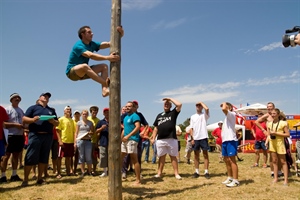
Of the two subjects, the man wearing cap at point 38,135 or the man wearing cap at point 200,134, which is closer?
the man wearing cap at point 38,135

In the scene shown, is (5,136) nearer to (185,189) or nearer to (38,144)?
(38,144)

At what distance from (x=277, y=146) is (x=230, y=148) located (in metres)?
1.21

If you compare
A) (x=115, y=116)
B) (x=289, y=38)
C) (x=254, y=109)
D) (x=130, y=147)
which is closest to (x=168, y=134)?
(x=130, y=147)

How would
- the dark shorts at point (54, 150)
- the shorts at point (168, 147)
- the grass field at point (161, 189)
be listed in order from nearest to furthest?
the grass field at point (161, 189)
the shorts at point (168, 147)
the dark shorts at point (54, 150)

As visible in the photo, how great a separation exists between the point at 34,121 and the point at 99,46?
2.62 m

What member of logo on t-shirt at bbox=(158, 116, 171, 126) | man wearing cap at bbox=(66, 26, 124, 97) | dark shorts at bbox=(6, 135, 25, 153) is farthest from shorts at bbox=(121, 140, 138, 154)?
dark shorts at bbox=(6, 135, 25, 153)

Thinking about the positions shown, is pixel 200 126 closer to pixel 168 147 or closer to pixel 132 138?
pixel 168 147

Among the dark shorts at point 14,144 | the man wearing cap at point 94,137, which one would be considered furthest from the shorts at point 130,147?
the dark shorts at point 14,144

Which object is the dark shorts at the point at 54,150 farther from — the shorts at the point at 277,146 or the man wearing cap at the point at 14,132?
the shorts at the point at 277,146

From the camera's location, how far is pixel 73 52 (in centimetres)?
470

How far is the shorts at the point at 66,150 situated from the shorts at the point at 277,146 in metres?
5.34

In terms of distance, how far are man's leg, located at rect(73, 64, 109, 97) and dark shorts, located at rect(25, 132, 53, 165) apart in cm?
276

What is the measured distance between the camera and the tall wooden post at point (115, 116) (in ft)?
15.3

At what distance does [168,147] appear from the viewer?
23.2 ft
